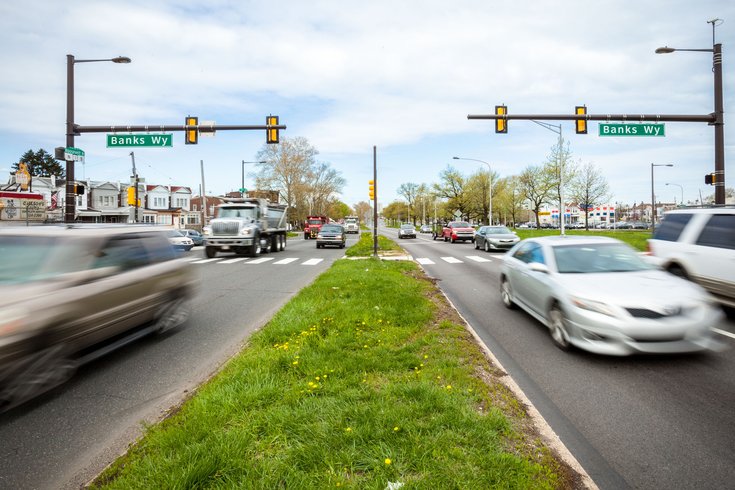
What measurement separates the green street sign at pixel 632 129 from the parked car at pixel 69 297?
18.2 metres

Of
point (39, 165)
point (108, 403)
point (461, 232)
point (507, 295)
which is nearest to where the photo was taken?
point (108, 403)

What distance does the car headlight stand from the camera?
4711 millimetres

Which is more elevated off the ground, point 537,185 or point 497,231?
point 537,185

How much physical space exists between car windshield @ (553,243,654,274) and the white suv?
1765mm

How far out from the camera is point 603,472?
280 cm

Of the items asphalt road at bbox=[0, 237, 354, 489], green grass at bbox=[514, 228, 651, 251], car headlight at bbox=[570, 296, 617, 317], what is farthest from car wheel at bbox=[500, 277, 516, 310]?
green grass at bbox=[514, 228, 651, 251]

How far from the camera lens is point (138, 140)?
1820 cm

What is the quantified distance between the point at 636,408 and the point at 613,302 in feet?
4.45

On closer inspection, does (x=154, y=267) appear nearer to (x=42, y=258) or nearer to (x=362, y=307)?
(x=42, y=258)

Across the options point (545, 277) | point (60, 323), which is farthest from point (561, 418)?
point (60, 323)

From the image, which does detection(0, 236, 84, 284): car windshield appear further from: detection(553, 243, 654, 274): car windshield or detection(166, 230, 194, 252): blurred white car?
detection(166, 230, 194, 252): blurred white car

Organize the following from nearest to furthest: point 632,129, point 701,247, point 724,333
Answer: point 724,333
point 701,247
point 632,129

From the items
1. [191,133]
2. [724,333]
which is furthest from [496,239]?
[724,333]

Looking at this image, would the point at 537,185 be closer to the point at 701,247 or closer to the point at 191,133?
the point at 191,133
